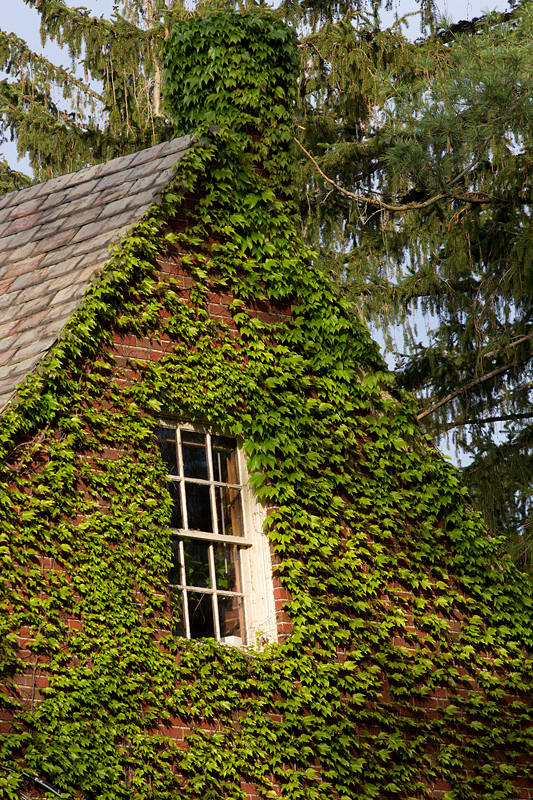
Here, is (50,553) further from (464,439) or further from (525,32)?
(464,439)

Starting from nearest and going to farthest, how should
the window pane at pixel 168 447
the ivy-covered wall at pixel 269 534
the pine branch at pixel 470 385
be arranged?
the ivy-covered wall at pixel 269 534, the window pane at pixel 168 447, the pine branch at pixel 470 385

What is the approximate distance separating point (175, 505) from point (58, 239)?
2.86m

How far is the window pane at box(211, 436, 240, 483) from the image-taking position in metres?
9.20

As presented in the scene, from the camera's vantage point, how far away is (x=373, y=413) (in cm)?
997

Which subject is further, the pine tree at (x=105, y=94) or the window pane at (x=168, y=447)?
the pine tree at (x=105, y=94)

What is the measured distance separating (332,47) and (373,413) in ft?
41.6

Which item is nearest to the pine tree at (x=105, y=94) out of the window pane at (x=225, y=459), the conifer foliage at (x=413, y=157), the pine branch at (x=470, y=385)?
the conifer foliage at (x=413, y=157)

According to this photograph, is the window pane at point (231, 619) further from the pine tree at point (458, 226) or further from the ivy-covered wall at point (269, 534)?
the pine tree at point (458, 226)

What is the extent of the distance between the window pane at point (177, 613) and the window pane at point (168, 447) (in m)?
1.01

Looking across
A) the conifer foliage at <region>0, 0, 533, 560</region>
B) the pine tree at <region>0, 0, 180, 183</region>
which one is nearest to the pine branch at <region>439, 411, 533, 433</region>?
the conifer foliage at <region>0, 0, 533, 560</region>

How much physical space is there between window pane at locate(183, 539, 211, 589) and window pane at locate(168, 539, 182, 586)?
78 mm

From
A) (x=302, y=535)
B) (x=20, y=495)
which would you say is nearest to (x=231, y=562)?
(x=302, y=535)

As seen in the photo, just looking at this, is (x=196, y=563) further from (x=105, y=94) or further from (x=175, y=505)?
(x=105, y=94)

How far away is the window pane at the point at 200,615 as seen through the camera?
8.54 meters
